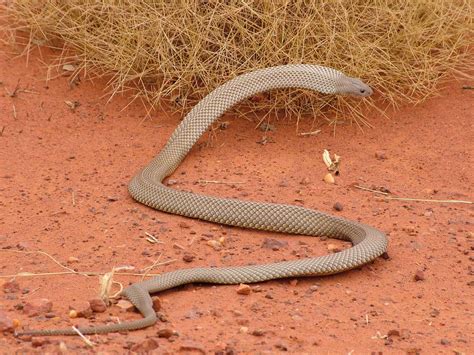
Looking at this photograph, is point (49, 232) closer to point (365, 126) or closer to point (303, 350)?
point (303, 350)

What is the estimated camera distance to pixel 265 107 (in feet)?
19.6

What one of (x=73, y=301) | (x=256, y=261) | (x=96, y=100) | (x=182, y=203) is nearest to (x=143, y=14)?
(x=96, y=100)

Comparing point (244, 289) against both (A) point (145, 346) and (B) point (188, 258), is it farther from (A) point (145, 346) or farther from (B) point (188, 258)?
(A) point (145, 346)

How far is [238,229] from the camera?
480 cm

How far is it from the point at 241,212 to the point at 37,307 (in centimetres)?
145

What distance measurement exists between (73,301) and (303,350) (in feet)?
3.30

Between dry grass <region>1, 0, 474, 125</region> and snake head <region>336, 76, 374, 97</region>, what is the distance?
287mm

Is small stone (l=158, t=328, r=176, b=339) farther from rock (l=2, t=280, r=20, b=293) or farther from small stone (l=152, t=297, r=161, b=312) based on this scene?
rock (l=2, t=280, r=20, b=293)

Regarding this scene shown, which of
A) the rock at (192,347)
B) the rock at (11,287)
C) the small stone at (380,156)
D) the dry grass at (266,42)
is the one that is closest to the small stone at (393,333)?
the rock at (192,347)

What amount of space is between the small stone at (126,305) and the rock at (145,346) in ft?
1.45

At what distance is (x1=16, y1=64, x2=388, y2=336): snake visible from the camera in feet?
13.1

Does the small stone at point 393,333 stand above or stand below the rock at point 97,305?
above

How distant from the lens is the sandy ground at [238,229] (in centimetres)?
360

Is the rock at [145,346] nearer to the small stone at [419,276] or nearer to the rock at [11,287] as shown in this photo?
the rock at [11,287]
